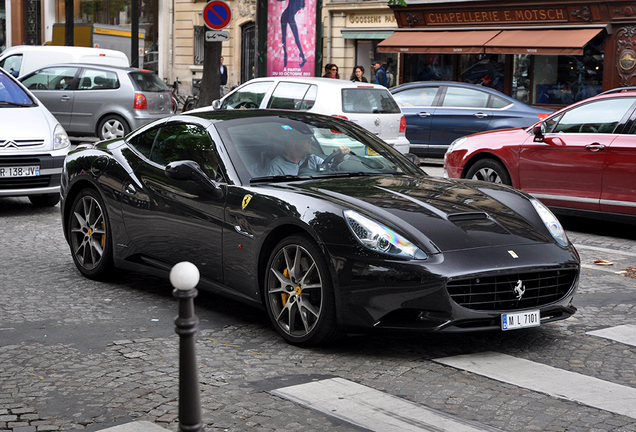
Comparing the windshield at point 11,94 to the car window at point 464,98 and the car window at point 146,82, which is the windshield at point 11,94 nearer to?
the car window at point 146,82

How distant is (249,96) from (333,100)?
167 cm

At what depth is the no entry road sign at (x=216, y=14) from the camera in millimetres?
15334

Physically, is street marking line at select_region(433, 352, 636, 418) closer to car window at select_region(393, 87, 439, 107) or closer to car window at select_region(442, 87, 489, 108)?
car window at select_region(442, 87, 489, 108)

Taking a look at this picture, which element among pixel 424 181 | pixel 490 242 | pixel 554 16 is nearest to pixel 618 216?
pixel 424 181

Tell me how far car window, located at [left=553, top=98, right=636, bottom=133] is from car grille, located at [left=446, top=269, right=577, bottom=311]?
15.7 ft

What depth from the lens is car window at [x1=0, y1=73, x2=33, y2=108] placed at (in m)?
10.9

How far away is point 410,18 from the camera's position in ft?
95.2

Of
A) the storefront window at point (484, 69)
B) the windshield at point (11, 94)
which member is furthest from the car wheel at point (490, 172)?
the storefront window at point (484, 69)

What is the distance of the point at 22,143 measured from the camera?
10.1 m

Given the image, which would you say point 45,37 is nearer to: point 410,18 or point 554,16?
point 410,18

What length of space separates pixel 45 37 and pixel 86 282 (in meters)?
47.3

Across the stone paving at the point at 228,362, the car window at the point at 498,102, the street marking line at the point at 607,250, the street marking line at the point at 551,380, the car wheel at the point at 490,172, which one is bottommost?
the street marking line at the point at 607,250

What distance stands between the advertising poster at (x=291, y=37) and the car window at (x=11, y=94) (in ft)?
22.1

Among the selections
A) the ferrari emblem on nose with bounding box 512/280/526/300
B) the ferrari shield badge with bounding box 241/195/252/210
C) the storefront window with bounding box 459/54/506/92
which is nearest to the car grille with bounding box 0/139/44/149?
the ferrari shield badge with bounding box 241/195/252/210
